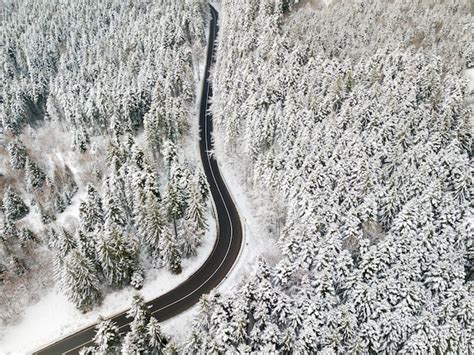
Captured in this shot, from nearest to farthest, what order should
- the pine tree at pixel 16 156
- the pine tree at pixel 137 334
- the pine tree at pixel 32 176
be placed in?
1. the pine tree at pixel 137 334
2. the pine tree at pixel 32 176
3. the pine tree at pixel 16 156

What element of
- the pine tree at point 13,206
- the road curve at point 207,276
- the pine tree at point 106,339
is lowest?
the pine tree at point 13,206

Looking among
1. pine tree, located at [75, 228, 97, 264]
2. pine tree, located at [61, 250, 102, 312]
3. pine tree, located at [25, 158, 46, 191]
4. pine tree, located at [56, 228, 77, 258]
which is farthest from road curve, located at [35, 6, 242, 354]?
pine tree, located at [25, 158, 46, 191]

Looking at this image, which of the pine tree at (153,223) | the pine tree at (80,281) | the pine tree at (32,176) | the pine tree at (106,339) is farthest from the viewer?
the pine tree at (32,176)

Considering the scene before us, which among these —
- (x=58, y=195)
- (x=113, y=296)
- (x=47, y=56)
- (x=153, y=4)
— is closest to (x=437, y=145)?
(x=113, y=296)

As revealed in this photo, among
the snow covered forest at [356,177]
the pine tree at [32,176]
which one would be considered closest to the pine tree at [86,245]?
the snow covered forest at [356,177]

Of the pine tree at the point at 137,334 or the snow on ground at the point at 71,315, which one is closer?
the pine tree at the point at 137,334

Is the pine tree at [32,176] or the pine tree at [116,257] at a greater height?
the pine tree at [116,257]

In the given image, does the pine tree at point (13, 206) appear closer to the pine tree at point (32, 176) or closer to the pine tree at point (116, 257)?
the pine tree at point (32, 176)
